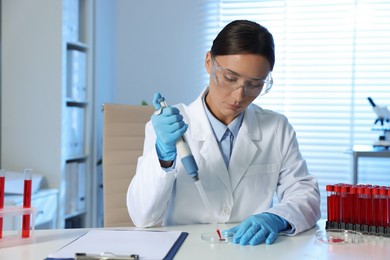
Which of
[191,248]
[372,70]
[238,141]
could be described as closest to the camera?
[191,248]

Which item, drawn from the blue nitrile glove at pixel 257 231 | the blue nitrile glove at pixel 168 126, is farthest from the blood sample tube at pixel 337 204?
the blue nitrile glove at pixel 168 126

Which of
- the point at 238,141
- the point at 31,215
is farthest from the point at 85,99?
the point at 31,215

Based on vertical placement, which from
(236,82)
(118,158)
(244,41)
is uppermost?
(244,41)

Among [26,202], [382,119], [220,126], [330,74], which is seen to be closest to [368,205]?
[220,126]

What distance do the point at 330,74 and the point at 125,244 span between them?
7.98 feet

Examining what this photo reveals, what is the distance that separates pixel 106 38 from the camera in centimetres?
333

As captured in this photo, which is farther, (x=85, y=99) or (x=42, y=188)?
(x=85, y=99)

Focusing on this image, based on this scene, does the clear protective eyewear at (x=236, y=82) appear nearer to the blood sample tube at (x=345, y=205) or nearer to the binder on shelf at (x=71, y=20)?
the blood sample tube at (x=345, y=205)

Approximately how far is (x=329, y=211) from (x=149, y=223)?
47 centimetres

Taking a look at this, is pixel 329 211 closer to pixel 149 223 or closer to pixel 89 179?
pixel 149 223

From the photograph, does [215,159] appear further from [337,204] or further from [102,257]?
[102,257]

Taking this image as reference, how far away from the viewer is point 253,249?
1.10 metres

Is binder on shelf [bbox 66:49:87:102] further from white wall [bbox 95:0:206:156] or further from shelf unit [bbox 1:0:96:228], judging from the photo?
white wall [bbox 95:0:206:156]

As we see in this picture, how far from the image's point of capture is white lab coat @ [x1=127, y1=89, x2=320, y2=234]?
1377mm
